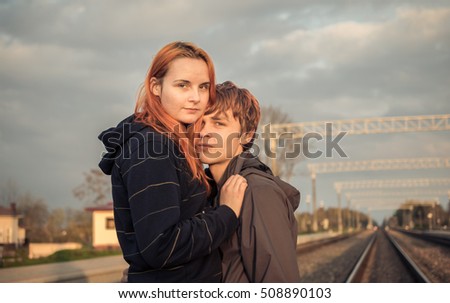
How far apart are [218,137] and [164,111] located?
1.10ft

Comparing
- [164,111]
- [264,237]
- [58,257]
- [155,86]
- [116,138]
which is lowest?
[58,257]

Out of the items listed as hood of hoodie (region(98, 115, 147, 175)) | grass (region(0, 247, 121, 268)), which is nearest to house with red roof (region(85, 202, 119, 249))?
grass (region(0, 247, 121, 268))

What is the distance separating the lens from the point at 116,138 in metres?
2.17

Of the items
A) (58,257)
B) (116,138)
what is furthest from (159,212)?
(58,257)

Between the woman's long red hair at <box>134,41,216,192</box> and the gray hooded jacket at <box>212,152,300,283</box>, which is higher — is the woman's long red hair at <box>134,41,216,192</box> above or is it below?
above

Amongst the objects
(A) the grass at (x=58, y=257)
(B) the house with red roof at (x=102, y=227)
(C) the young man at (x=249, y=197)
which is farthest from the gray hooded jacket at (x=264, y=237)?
(B) the house with red roof at (x=102, y=227)

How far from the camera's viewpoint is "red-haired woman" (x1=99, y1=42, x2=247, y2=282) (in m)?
1.95

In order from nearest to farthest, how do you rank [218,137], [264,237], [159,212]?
[159,212]
[264,237]
[218,137]

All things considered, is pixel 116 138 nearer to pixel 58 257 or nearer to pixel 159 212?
pixel 159 212

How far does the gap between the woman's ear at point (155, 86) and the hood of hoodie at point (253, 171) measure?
0.47 metres

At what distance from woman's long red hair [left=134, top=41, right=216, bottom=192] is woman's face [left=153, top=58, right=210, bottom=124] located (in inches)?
0.8

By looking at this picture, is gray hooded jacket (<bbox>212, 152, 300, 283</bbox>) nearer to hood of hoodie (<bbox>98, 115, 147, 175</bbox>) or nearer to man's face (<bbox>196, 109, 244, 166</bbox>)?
man's face (<bbox>196, 109, 244, 166</bbox>)
